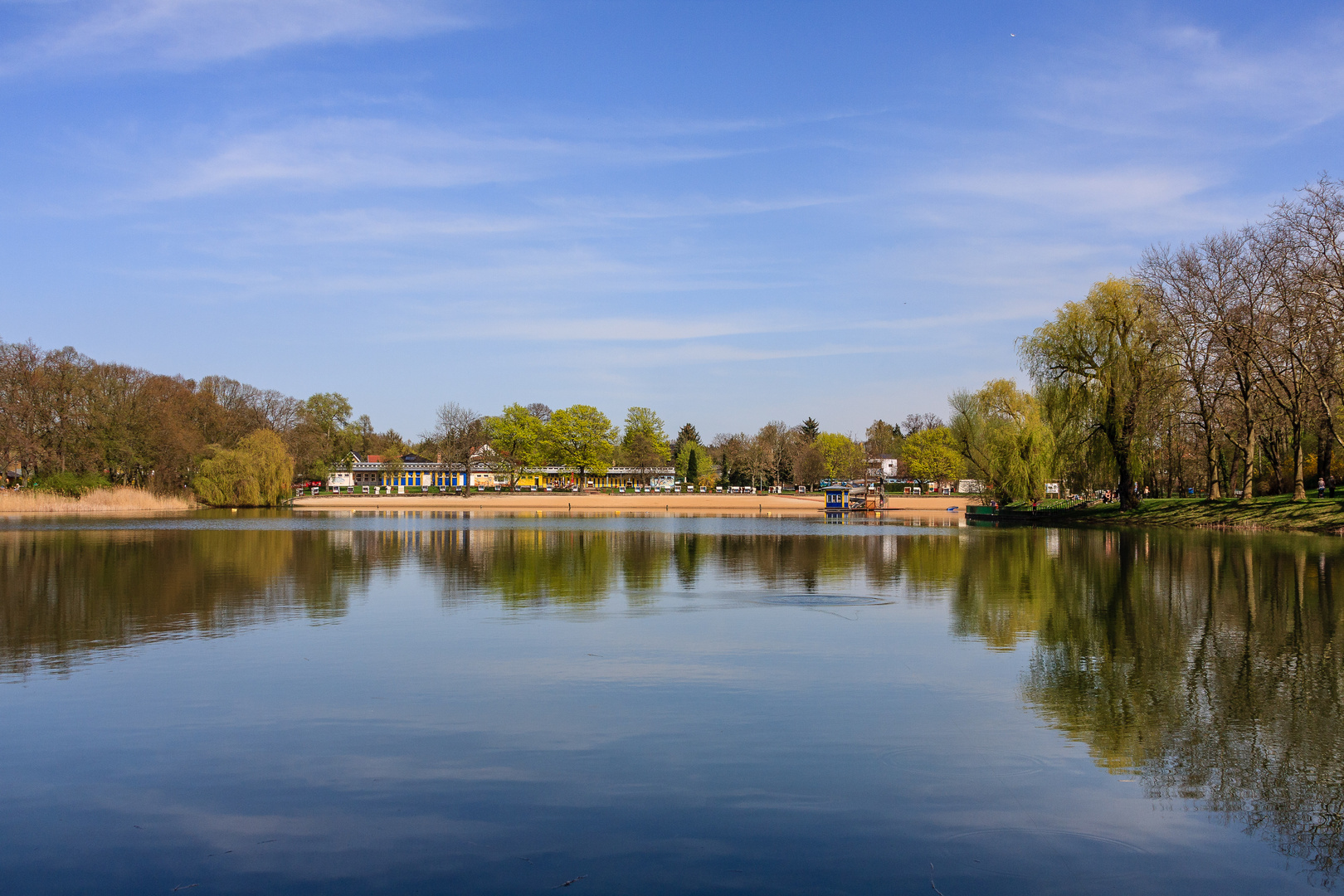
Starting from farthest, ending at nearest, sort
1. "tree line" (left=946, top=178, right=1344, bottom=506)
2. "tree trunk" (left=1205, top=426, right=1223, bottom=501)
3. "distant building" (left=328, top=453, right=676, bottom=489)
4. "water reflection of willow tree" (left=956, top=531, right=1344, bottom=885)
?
"distant building" (left=328, top=453, right=676, bottom=489) → "tree trunk" (left=1205, top=426, right=1223, bottom=501) → "tree line" (left=946, top=178, right=1344, bottom=506) → "water reflection of willow tree" (left=956, top=531, right=1344, bottom=885)

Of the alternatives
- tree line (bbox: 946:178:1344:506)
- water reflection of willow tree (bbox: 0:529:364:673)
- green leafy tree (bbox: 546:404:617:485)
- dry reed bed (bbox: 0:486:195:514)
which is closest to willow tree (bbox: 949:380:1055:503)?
tree line (bbox: 946:178:1344:506)

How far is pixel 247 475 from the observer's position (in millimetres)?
76750

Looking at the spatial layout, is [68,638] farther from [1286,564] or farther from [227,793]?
[1286,564]

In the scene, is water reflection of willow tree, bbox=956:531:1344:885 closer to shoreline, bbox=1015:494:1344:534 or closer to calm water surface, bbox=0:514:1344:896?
calm water surface, bbox=0:514:1344:896

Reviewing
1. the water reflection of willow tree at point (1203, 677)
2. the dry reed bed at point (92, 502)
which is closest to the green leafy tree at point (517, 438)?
the dry reed bed at point (92, 502)

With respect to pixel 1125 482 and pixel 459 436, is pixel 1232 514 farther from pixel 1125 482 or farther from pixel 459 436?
pixel 459 436

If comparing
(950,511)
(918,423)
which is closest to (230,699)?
(950,511)

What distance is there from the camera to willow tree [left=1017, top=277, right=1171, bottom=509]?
5138cm

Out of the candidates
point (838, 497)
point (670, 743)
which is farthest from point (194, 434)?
point (670, 743)

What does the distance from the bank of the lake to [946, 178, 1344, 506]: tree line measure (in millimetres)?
1468

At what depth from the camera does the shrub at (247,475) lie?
250 feet

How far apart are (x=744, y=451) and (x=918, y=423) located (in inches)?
1819

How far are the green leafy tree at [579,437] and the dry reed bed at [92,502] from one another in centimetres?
6454

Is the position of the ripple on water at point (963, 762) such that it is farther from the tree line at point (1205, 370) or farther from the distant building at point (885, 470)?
the distant building at point (885, 470)
